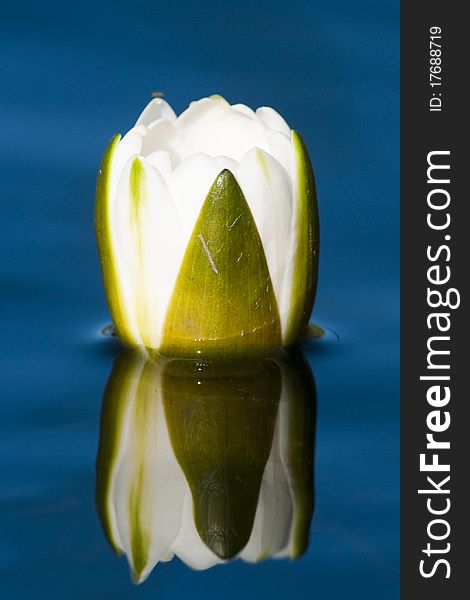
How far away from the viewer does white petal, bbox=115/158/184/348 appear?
2.21 metres

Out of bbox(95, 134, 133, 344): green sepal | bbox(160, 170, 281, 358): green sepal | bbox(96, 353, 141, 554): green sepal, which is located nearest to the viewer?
bbox(96, 353, 141, 554): green sepal

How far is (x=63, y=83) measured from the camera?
11.2ft

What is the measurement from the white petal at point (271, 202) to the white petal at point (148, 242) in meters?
0.14

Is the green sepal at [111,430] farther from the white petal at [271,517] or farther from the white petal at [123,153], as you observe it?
the white petal at [123,153]

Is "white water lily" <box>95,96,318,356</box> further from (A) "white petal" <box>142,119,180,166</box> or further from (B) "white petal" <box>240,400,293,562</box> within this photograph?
(B) "white petal" <box>240,400,293,562</box>

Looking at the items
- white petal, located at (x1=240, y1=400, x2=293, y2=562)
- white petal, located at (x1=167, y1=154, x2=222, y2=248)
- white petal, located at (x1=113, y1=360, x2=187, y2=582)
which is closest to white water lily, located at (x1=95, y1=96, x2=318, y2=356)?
white petal, located at (x1=167, y1=154, x2=222, y2=248)

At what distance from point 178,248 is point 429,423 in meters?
0.57

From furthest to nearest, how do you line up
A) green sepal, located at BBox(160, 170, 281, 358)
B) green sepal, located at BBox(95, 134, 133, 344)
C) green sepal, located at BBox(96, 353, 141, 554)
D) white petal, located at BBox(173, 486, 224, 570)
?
green sepal, located at BBox(95, 134, 133, 344) < green sepal, located at BBox(160, 170, 281, 358) < green sepal, located at BBox(96, 353, 141, 554) < white petal, located at BBox(173, 486, 224, 570)

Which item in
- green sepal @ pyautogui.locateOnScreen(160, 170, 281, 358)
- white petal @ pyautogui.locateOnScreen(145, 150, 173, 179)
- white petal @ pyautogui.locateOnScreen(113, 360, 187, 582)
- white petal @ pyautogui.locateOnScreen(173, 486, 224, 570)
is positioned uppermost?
white petal @ pyautogui.locateOnScreen(145, 150, 173, 179)

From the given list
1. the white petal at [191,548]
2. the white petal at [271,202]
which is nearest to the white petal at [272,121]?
the white petal at [271,202]

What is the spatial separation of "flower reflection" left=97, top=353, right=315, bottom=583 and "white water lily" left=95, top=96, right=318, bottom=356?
69 millimetres

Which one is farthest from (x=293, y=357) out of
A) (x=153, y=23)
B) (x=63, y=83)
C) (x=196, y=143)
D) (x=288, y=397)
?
(x=153, y=23)

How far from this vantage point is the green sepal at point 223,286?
2180mm

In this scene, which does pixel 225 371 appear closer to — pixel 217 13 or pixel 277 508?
pixel 277 508
